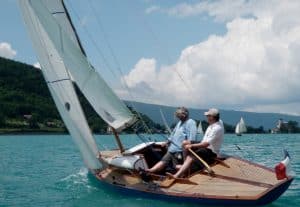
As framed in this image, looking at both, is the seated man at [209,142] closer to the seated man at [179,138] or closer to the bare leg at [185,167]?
the bare leg at [185,167]

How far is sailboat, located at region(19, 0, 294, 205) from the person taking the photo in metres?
14.4

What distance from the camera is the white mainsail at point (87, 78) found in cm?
1644

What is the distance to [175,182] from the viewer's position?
1511cm

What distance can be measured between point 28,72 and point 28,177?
532ft

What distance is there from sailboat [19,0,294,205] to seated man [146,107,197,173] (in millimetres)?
362

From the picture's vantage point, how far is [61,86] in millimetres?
17344

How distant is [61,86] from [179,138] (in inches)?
164

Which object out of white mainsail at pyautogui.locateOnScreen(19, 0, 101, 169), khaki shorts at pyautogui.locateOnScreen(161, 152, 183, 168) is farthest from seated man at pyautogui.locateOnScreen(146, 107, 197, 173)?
white mainsail at pyautogui.locateOnScreen(19, 0, 101, 169)

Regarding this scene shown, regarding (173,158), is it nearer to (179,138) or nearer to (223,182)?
(179,138)

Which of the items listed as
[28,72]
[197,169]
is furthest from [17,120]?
[197,169]

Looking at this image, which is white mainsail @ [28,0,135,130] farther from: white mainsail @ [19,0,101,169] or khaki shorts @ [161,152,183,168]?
khaki shorts @ [161,152,183,168]

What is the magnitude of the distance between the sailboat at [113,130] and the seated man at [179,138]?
1.19 feet

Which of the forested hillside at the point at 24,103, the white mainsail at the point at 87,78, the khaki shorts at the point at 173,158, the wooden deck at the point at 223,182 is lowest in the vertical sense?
the forested hillside at the point at 24,103

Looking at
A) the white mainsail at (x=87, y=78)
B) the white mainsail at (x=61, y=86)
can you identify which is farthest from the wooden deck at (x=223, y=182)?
the white mainsail at (x=87, y=78)
